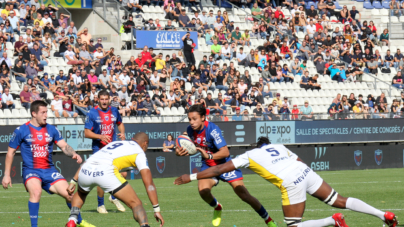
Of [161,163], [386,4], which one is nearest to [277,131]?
[161,163]

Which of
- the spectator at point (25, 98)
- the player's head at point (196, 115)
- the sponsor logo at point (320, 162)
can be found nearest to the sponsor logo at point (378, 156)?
the sponsor logo at point (320, 162)

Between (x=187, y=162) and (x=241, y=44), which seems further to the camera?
(x=241, y=44)

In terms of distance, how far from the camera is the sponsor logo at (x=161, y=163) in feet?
77.5

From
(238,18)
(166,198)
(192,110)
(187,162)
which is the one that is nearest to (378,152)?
(187,162)

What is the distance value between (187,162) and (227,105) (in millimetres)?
3939

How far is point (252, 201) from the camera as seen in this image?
10.3 metres

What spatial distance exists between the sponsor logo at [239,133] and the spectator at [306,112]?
9.49 ft

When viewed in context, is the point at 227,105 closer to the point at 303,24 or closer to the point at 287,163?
the point at 303,24

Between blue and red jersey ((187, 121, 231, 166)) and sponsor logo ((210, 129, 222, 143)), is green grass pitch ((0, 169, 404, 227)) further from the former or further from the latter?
sponsor logo ((210, 129, 222, 143))

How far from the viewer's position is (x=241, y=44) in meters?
32.6

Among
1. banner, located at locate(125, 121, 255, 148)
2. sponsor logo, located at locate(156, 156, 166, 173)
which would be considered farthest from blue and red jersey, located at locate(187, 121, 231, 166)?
sponsor logo, located at locate(156, 156, 166, 173)

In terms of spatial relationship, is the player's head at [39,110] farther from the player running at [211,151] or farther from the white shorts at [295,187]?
the white shorts at [295,187]

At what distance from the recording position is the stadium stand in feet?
80.0

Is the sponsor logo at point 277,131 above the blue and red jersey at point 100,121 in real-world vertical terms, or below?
below
